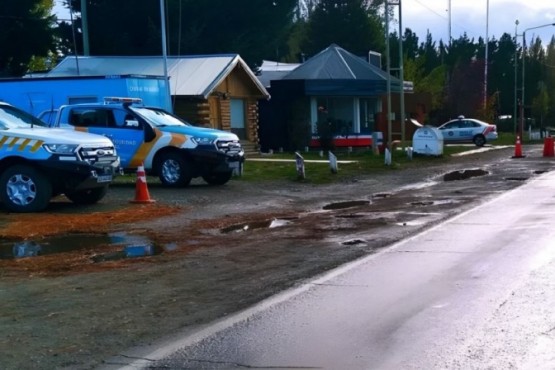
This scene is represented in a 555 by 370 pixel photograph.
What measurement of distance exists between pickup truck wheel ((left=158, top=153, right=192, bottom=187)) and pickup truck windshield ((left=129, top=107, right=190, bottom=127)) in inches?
32.5

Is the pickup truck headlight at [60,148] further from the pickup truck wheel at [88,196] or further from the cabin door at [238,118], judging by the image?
the cabin door at [238,118]

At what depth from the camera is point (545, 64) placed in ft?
265

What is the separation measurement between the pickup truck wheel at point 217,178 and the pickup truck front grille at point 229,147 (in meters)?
0.81

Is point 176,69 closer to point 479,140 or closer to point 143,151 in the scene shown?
point 143,151

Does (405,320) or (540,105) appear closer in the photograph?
(405,320)

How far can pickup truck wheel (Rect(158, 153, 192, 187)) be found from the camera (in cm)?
1866

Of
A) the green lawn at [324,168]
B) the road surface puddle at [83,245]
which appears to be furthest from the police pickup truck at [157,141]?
the road surface puddle at [83,245]

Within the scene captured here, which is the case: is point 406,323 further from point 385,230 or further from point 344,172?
point 344,172

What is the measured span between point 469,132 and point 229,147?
1177 inches

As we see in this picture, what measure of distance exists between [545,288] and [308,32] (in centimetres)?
6227

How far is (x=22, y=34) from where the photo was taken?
40.3m

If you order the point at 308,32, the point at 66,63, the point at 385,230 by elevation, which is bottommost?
the point at 385,230

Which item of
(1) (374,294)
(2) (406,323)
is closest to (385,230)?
(1) (374,294)

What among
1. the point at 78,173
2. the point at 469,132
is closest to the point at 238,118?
the point at 469,132
